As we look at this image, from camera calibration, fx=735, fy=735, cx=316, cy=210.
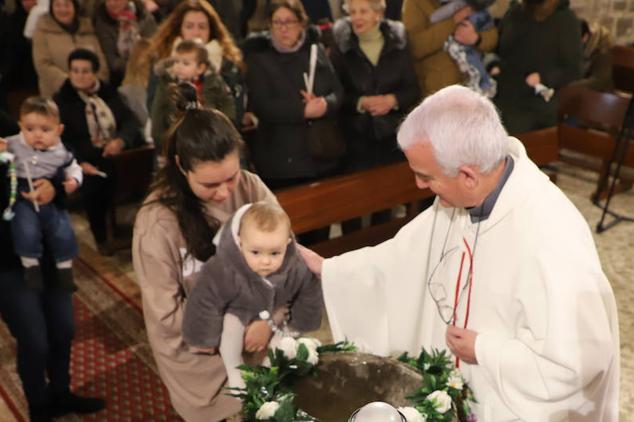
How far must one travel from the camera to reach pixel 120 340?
14.5 ft

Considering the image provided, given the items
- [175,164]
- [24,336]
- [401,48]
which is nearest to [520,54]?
[401,48]

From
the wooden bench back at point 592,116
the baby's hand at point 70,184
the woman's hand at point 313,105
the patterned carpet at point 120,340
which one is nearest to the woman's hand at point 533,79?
the wooden bench back at point 592,116

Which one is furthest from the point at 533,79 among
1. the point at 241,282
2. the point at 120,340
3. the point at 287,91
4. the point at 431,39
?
the point at 241,282

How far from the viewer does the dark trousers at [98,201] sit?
5.39m

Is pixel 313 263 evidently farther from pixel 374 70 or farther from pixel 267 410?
pixel 374 70

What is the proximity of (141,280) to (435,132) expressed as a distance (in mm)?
1292

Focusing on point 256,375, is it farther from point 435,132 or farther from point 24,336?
point 24,336

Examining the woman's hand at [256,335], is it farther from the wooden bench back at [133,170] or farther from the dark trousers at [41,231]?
the wooden bench back at [133,170]

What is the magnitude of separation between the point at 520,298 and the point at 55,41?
458cm

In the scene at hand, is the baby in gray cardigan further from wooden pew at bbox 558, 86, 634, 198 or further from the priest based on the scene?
wooden pew at bbox 558, 86, 634, 198

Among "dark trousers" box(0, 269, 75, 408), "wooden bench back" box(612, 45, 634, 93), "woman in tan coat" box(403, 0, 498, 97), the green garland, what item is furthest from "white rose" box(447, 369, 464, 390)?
"wooden bench back" box(612, 45, 634, 93)

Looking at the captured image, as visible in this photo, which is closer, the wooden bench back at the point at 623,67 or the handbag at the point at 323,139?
the handbag at the point at 323,139

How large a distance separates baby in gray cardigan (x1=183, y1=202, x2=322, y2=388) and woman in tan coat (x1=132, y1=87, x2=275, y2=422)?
0.23 feet

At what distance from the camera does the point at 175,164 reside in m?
2.67
